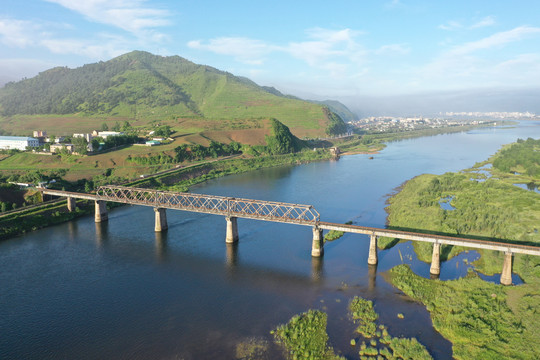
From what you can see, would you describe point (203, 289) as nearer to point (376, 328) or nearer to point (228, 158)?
point (376, 328)

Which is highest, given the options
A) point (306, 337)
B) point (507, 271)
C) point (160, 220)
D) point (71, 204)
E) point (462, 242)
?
point (462, 242)

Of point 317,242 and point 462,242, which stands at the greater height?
point 462,242

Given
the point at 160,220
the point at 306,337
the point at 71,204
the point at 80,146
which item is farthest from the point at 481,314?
the point at 80,146

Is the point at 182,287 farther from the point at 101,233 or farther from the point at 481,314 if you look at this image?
the point at 481,314

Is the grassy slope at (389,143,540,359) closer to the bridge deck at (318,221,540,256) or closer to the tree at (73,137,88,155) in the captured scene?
the bridge deck at (318,221,540,256)

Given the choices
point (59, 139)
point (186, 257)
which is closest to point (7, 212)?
point (186, 257)

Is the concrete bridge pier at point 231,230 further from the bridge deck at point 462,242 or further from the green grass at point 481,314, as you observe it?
the green grass at point 481,314

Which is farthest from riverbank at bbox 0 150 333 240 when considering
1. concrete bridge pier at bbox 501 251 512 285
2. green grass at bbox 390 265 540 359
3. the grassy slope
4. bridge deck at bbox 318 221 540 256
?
concrete bridge pier at bbox 501 251 512 285

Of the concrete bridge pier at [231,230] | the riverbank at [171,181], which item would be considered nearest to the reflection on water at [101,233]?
the riverbank at [171,181]
